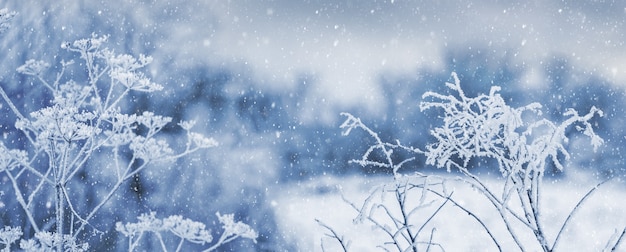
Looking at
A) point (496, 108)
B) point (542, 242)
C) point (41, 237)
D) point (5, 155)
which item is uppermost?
point (5, 155)

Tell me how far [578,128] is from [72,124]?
6.72m

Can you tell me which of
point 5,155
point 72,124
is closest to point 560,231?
point 72,124

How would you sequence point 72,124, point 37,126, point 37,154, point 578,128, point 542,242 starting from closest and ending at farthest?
1. point 542,242
2. point 578,128
3. point 72,124
4. point 37,126
5. point 37,154

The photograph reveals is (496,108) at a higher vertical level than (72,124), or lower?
lower

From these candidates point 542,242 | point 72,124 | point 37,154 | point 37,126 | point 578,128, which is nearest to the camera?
point 542,242

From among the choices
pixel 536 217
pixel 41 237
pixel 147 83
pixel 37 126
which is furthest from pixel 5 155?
pixel 536 217

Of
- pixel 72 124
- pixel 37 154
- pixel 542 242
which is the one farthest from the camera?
pixel 37 154

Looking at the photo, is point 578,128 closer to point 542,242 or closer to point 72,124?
point 542,242

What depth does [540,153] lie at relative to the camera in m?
3.19

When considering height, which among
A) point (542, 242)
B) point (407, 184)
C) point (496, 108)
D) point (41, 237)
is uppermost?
point (41, 237)

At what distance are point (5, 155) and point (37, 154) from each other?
1.15 meters

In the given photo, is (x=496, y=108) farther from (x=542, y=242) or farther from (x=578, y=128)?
(x=542, y=242)

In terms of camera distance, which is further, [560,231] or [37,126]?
[37,126]

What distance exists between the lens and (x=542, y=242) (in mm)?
3133
